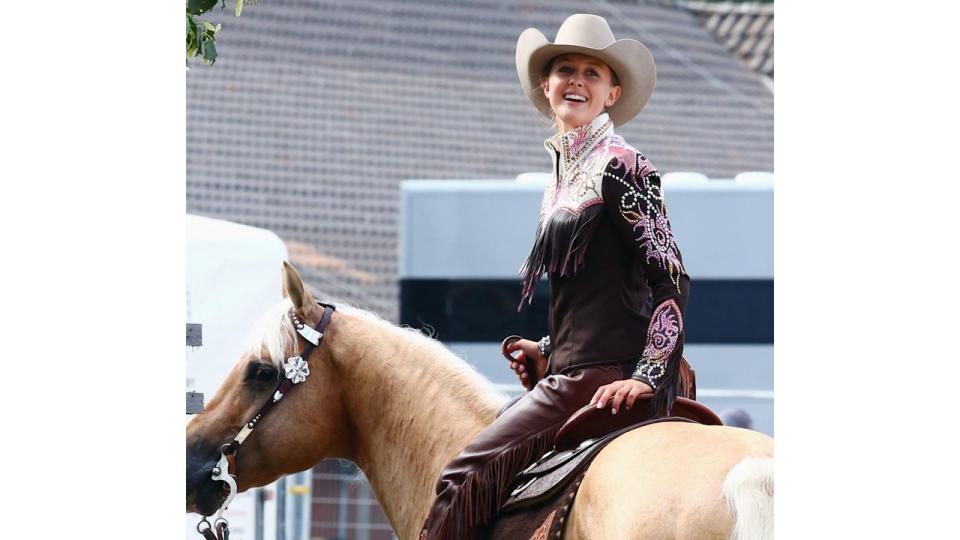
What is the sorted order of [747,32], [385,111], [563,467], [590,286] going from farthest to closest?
[385,111] < [747,32] < [590,286] < [563,467]

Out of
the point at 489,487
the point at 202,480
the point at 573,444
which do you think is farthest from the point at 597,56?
the point at 202,480

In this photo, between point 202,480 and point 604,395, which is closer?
point 604,395

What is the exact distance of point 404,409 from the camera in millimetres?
3672

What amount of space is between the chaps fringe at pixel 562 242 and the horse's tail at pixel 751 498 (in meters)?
0.78

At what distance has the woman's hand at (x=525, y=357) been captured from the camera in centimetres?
352

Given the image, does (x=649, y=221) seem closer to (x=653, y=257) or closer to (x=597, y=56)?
(x=653, y=257)

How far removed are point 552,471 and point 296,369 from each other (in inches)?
36.5

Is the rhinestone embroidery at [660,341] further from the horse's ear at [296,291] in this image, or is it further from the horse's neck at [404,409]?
the horse's ear at [296,291]
